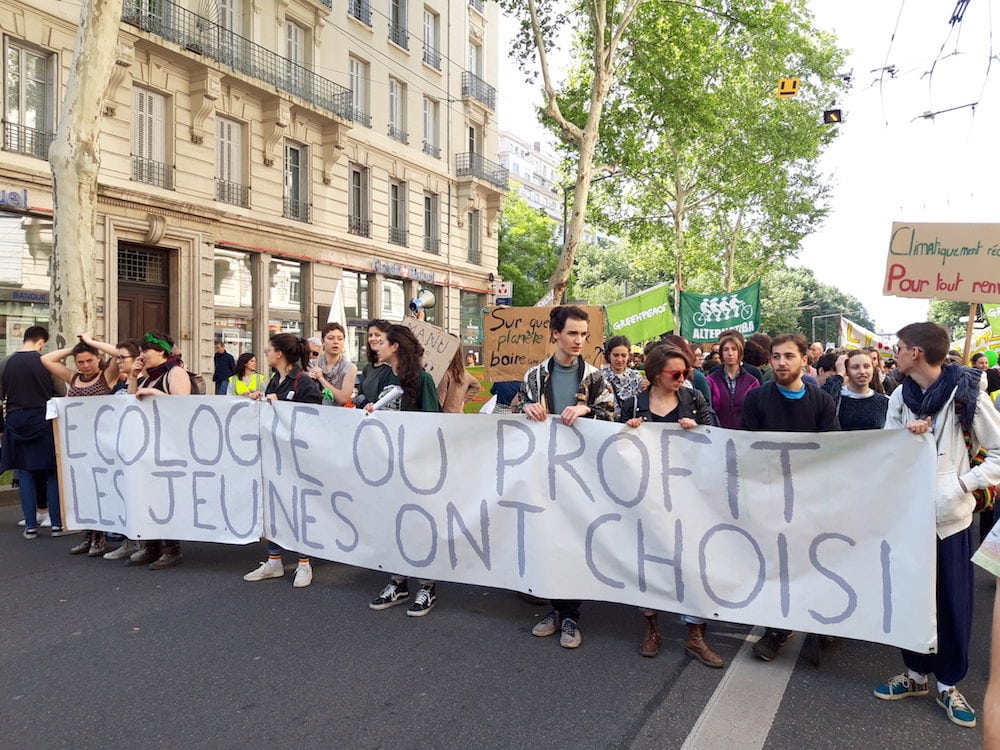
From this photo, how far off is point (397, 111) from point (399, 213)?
331 cm

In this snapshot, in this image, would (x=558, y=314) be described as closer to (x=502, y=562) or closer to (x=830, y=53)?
(x=502, y=562)

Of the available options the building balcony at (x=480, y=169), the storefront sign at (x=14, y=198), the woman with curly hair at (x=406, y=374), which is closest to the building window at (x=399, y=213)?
the building balcony at (x=480, y=169)

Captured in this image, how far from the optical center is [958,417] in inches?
132

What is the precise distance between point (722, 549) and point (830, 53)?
31722 mm

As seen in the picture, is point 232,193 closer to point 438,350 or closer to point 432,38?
point 432,38

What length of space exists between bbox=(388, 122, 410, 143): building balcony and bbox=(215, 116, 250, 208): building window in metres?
6.24

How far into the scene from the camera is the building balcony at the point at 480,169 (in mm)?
26953

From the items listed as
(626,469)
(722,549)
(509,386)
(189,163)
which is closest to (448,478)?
(626,469)

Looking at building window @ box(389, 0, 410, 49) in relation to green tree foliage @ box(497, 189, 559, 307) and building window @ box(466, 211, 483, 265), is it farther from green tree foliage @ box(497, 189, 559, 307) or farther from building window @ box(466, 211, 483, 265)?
green tree foliage @ box(497, 189, 559, 307)

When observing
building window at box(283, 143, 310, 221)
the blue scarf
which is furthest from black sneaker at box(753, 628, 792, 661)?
building window at box(283, 143, 310, 221)

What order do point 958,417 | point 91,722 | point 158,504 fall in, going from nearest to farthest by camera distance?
point 91,722 → point 958,417 → point 158,504

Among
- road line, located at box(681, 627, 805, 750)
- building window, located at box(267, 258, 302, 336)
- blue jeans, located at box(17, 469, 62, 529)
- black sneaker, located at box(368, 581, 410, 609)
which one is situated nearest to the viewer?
road line, located at box(681, 627, 805, 750)

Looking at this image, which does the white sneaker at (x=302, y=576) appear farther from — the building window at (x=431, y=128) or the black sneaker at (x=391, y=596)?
the building window at (x=431, y=128)

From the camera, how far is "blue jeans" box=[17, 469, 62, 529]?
6414 millimetres
